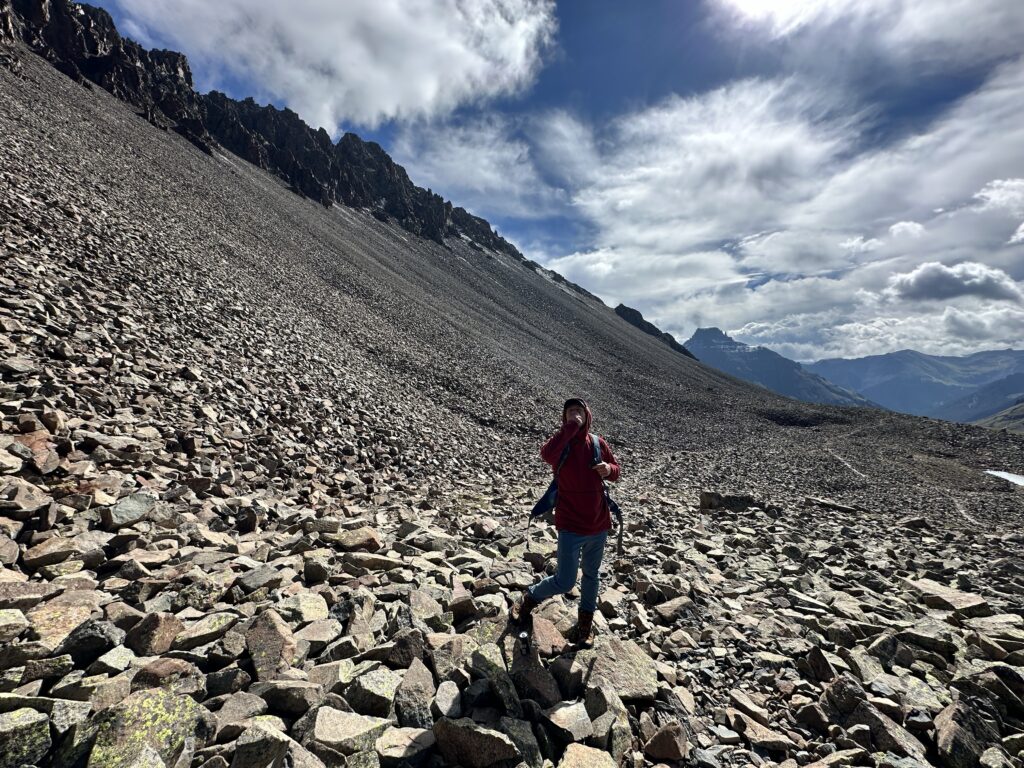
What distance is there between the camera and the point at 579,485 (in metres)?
5.19

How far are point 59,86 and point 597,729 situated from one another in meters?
61.7

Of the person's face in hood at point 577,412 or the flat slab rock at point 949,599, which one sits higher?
the person's face in hood at point 577,412

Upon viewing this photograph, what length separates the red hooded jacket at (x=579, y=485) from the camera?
5.16m

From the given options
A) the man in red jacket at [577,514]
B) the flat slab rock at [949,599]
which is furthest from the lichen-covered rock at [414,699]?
the flat slab rock at [949,599]

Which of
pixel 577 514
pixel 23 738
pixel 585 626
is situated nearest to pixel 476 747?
pixel 585 626

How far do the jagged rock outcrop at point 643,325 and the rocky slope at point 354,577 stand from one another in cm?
12562

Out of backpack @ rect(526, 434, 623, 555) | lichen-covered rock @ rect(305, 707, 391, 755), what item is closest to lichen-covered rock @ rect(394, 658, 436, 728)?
lichen-covered rock @ rect(305, 707, 391, 755)

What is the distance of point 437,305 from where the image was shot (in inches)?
1959

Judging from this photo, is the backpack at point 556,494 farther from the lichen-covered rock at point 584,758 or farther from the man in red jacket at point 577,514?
the lichen-covered rock at point 584,758

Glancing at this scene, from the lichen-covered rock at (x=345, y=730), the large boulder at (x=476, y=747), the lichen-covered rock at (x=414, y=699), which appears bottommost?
the lichen-covered rock at (x=345, y=730)

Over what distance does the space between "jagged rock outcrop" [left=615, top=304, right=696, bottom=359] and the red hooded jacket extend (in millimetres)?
142621

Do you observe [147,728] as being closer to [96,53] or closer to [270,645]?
[270,645]

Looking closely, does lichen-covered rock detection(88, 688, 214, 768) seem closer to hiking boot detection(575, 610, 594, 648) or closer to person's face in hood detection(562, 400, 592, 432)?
hiking boot detection(575, 610, 594, 648)

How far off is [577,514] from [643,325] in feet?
491
